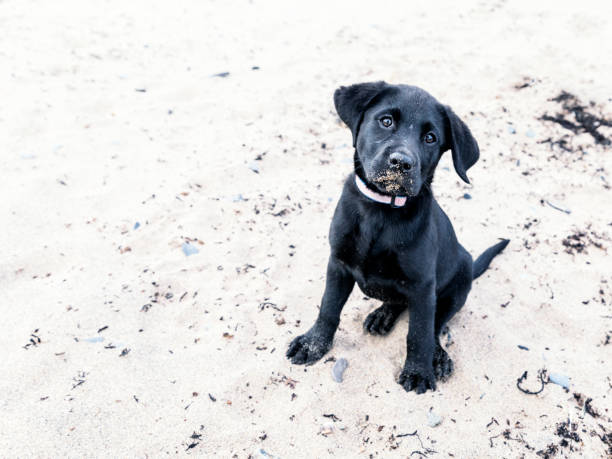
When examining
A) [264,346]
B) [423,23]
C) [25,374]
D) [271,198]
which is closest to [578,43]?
[423,23]

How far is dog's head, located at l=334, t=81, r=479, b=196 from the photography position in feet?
8.16

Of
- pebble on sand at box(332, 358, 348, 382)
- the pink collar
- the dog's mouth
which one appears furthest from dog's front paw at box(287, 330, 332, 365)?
the dog's mouth

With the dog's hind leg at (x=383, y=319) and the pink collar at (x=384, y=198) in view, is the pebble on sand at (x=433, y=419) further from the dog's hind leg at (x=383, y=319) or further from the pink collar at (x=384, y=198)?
the pink collar at (x=384, y=198)

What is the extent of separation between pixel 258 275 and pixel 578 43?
5.37m

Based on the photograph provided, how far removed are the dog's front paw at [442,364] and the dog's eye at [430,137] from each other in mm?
1253

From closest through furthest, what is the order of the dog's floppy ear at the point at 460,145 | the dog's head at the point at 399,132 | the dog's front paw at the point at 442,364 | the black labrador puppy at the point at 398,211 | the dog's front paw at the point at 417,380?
the dog's head at the point at 399,132
the black labrador puppy at the point at 398,211
the dog's floppy ear at the point at 460,145
the dog's front paw at the point at 417,380
the dog's front paw at the point at 442,364

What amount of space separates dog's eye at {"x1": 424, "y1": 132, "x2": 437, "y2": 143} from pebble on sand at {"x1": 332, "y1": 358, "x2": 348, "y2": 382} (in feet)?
4.40

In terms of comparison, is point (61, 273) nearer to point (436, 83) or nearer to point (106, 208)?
point (106, 208)

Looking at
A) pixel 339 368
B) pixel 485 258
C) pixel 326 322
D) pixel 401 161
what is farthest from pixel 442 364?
pixel 401 161

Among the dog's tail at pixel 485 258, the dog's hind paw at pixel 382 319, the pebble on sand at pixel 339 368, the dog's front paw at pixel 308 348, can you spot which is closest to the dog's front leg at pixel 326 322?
the dog's front paw at pixel 308 348

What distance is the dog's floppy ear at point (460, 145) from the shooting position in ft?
8.95

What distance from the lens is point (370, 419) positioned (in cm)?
270

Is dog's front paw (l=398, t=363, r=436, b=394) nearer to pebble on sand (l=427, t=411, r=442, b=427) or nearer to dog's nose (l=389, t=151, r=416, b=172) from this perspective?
pebble on sand (l=427, t=411, r=442, b=427)

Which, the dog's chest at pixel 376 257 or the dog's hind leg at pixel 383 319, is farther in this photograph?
the dog's hind leg at pixel 383 319
